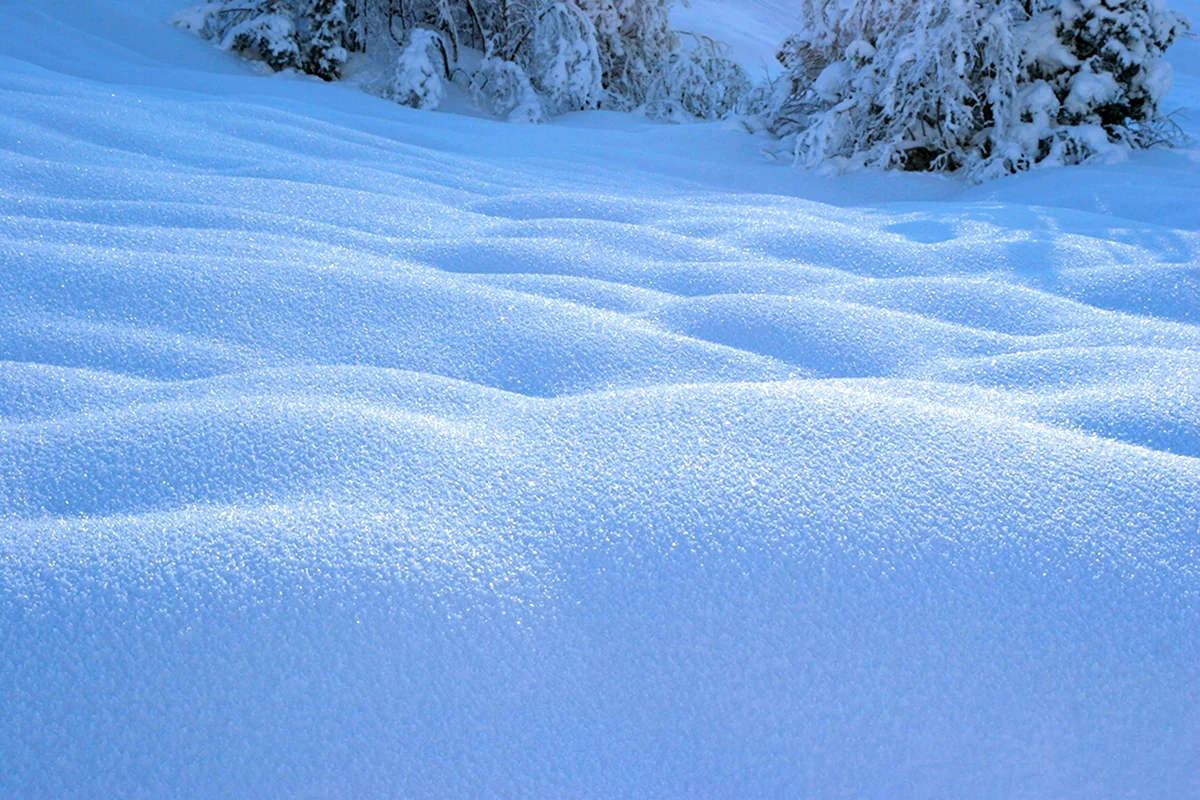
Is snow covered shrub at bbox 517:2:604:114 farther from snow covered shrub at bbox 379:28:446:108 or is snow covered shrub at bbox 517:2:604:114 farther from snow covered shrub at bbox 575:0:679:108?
snow covered shrub at bbox 379:28:446:108

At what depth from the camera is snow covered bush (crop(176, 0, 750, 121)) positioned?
533 centimetres

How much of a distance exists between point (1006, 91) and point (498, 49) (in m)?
3.10

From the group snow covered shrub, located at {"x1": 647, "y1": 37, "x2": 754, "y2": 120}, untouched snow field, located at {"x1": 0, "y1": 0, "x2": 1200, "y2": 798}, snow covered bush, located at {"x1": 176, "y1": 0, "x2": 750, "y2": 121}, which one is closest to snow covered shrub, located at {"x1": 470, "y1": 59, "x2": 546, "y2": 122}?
snow covered bush, located at {"x1": 176, "y1": 0, "x2": 750, "y2": 121}

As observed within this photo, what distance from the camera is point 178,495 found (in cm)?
108

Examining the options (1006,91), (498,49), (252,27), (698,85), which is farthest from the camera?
(698,85)

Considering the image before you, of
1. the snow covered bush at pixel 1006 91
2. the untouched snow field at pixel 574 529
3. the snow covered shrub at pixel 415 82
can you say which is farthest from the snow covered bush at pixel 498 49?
the untouched snow field at pixel 574 529

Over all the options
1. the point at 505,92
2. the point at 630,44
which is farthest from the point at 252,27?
the point at 630,44

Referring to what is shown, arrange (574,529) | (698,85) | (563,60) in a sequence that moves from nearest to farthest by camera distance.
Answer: (574,529) → (563,60) → (698,85)

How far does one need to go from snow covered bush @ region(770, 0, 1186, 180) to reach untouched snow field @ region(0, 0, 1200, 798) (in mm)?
2190

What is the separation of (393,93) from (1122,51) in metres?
3.51

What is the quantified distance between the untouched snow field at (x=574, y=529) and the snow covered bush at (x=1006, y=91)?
219 centimetres

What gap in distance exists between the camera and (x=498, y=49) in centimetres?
592

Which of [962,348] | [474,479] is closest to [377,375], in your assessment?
[474,479]

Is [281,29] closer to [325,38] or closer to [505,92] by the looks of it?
[325,38]
